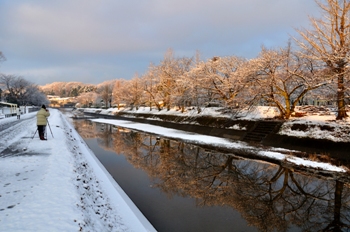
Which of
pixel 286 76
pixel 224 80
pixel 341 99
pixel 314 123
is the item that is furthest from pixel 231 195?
pixel 224 80

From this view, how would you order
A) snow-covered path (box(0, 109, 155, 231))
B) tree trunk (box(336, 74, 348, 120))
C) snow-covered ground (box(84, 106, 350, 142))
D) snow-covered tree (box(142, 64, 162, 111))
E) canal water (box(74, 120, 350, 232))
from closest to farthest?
1. snow-covered path (box(0, 109, 155, 231))
2. canal water (box(74, 120, 350, 232))
3. snow-covered ground (box(84, 106, 350, 142))
4. tree trunk (box(336, 74, 348, 120))
5. snow-covered tree (box(142, 64, 162, 111))

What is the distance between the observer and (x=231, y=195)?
22.9ft

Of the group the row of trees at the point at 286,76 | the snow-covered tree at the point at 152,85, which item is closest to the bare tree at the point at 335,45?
the row of trees at the point at 286,76

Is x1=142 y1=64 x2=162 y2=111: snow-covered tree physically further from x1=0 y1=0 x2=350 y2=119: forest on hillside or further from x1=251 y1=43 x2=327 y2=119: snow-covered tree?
x1=251 y1=43 x2=327 y2=119: snow-covered tree

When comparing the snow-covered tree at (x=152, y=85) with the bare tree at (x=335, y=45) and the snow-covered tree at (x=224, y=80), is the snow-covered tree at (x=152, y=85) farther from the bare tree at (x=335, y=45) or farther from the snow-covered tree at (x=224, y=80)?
the bare tree at (x=335, y=45)

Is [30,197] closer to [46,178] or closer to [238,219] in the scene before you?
[46,178]

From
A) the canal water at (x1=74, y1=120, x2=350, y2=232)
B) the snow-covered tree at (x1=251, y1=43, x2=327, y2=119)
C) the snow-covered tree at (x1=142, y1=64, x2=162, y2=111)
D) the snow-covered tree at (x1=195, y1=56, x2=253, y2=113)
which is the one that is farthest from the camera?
the snow-covered tree at (x1=142, y1=64, x2=162, y2=111)

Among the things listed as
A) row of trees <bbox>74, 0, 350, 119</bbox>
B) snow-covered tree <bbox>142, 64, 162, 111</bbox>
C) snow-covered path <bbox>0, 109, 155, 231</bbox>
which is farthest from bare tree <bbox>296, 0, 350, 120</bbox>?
snow-covered tree <bbox>142, 64, 162, 111</bbox>

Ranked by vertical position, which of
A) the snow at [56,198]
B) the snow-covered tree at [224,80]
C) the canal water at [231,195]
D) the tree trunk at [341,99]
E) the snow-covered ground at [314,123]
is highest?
the snow-covered tree at [224,80]

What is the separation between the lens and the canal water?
5312 millimetres

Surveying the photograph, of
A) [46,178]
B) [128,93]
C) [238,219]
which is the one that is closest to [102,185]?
[46,178]

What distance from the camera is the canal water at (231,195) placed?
209 inches

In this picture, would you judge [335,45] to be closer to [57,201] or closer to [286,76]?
[286,76]

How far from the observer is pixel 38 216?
3.78 meters
